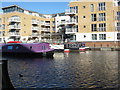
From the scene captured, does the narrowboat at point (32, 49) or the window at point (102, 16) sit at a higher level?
the window at point (102, 16)

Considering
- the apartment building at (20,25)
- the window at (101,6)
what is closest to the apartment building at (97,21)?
the window at (101,6)

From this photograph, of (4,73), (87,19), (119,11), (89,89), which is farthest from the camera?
(87,19)

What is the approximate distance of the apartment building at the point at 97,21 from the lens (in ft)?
159

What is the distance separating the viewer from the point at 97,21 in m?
50.3

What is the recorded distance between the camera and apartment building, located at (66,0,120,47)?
159 ft

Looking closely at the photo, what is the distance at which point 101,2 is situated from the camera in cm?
5003

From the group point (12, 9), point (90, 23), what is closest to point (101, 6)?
point (90, 23)

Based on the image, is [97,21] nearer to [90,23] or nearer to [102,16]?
[102,16]

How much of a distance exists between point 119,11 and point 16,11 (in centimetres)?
3645

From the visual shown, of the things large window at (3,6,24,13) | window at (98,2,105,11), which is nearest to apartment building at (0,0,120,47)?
window at (98,2,105,11)

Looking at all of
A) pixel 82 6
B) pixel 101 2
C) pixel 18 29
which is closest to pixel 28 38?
pixel 18 29

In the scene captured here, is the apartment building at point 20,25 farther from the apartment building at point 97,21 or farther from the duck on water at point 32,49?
the duck on water at point 32,49

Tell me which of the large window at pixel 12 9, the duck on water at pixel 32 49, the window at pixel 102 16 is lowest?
the duck on water at pixel 32 49

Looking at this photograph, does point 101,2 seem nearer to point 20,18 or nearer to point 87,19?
point 87,19
